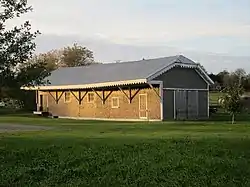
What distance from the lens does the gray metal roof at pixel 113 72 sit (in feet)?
129

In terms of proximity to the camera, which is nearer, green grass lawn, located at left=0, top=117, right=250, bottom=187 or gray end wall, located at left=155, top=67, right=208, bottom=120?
green grass lawn, located at left=0, top=117, right=250, bottom=187

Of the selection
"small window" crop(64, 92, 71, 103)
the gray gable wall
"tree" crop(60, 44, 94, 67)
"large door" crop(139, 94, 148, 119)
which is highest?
"tree" crop(60, 44, 94, 67)

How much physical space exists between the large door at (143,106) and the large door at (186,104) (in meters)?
2.34

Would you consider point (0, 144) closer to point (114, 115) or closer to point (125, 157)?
point (125, 157)

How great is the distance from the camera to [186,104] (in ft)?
132

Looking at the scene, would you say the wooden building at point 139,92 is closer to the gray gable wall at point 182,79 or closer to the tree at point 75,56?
the gray gable wall at point 182,79

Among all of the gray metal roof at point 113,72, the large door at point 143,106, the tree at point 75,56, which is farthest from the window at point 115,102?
the tree at point 75,56

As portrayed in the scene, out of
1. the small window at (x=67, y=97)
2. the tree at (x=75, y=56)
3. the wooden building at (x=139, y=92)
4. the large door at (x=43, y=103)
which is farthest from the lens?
the tree at (x=75, y=56)

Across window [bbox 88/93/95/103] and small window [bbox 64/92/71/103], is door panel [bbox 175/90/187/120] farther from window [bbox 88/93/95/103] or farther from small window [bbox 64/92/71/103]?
small window [bbox 64/92/71/103]

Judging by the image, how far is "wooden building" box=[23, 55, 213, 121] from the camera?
38.1 m

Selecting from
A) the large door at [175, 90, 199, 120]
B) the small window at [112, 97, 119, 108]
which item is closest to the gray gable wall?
the large door at [175, 90, 199, 120]

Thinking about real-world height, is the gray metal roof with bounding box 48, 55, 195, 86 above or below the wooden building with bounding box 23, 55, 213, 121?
above

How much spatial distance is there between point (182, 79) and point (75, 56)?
145 feet

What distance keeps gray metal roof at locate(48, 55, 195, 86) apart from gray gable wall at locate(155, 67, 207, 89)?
69 cm
